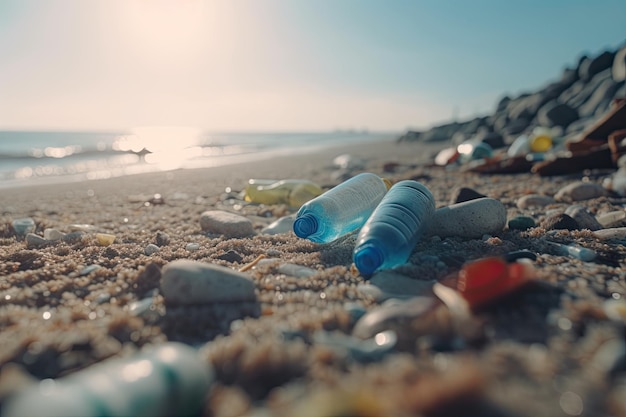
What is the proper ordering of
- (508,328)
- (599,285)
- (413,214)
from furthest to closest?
(413,214) < (599,285) < (508,328)

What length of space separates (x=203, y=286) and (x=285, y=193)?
9.68 feet

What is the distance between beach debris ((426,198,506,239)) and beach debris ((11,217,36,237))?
3.14 metres

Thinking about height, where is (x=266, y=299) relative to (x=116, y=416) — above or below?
below

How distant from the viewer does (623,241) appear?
2439mm

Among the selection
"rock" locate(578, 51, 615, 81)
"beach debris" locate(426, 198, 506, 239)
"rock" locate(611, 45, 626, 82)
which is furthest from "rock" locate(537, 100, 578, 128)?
"beach debris" locate(426, 198, 506, 239)

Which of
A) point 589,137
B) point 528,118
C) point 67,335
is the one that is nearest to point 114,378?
point 67,335

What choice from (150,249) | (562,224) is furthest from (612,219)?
(150,249)

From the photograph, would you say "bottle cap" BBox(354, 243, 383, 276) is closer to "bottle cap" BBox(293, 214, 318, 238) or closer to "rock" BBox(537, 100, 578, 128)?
"bottle cap" BBox(293, 214, 318, 238)

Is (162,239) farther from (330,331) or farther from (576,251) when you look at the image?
(576,251)

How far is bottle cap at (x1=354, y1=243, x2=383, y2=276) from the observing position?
1975mm

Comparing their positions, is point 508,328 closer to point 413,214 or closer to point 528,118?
point 413,214

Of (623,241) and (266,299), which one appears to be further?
(623,241)

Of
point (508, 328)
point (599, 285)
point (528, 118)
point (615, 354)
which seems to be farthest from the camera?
point (528, 118)

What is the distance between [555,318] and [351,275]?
3.19 ft
